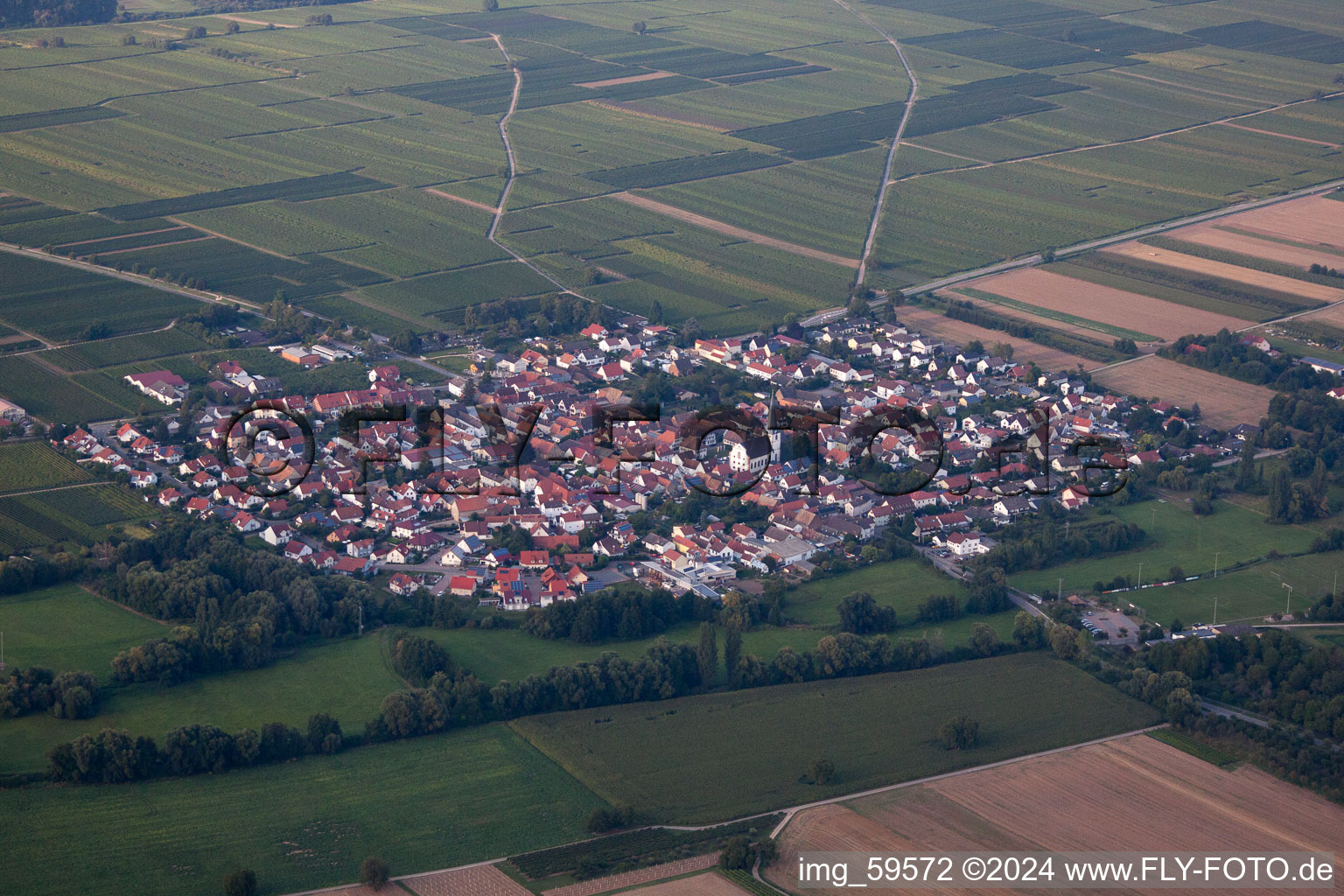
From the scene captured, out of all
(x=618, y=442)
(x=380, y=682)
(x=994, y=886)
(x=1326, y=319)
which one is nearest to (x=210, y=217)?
(x=618, y=442)

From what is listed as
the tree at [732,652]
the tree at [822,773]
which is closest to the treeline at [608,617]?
the tree at [732,652]

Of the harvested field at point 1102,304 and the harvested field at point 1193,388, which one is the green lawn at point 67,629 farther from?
the harvested field at point 1102,304

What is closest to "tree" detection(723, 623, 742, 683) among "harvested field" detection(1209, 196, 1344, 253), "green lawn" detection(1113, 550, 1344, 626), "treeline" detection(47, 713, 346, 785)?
"treeline" detection(47, 713, 346, 785)

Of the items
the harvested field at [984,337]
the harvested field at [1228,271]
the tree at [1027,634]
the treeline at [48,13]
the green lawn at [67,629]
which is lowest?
the green lawn at [67,629]

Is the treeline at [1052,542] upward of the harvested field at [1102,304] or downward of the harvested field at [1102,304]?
downward

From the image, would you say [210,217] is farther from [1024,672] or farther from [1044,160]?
[1024,672]
